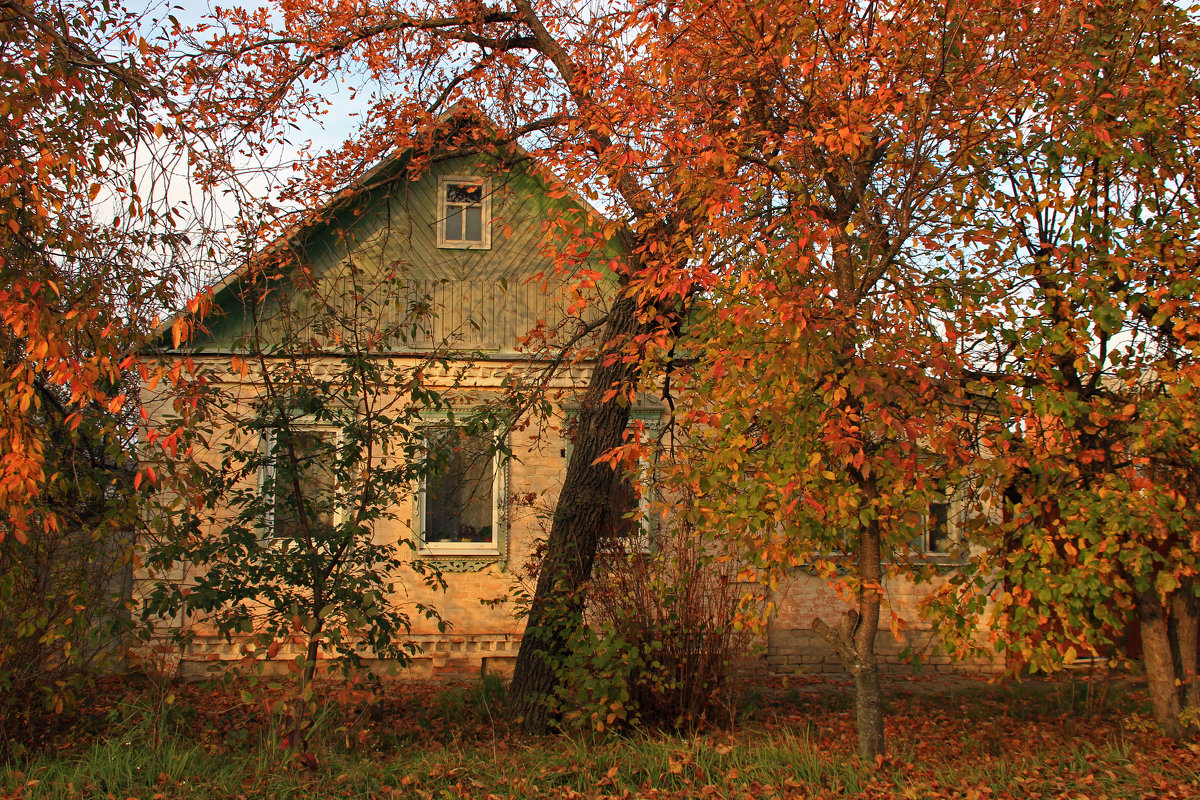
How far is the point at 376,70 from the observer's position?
915cm

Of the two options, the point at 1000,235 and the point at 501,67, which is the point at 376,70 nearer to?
the point at 501,67

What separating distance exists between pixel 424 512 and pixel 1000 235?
7.39m

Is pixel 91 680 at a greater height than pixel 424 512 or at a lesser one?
lesser

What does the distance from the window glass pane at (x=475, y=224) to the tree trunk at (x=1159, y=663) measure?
8.31 meters

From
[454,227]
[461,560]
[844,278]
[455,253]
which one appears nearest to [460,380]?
[461,560]

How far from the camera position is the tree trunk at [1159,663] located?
675 centimetres

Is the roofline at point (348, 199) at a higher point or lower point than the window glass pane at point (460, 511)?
higher

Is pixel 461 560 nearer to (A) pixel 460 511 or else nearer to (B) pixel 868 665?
(A) pixel 460 511

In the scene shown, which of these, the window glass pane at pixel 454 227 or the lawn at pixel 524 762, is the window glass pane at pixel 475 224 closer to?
the window glass pane at pixel 454 227

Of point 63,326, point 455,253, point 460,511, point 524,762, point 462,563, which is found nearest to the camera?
point 63,326

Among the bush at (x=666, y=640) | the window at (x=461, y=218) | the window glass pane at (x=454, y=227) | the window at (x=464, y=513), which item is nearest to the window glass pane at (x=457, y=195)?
the window at (x=461, y=218)

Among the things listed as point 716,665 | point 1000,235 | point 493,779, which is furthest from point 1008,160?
point 493,779

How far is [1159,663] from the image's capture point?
686 cm

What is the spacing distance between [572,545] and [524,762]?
6.49ft
